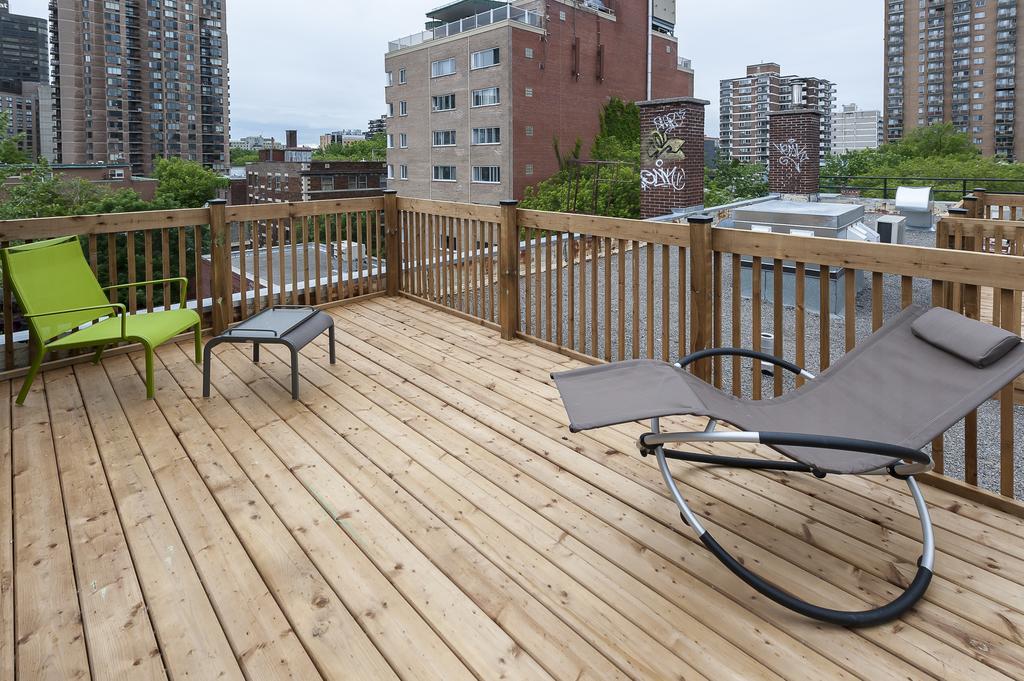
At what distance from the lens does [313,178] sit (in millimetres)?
46188

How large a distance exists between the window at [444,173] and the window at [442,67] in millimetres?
4686

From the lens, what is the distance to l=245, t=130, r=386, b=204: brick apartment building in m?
46.1

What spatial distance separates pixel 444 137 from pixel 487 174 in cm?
376

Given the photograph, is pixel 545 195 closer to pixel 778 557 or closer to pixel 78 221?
pixel 78 221

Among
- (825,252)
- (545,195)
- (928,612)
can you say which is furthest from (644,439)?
(545,195)

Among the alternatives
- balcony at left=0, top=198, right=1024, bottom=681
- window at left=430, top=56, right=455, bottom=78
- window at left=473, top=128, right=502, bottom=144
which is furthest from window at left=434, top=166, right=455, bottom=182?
A: balcony at left=0, top=198, right=1024, bottom=681

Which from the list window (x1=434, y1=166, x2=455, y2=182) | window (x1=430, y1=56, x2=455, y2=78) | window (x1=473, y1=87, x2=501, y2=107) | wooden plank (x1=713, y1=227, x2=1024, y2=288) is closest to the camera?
wooden plank (x1=713, y1=227, x2=1024, y2=288)

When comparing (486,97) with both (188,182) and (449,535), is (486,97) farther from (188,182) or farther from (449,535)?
(188,182)

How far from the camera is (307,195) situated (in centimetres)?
4547

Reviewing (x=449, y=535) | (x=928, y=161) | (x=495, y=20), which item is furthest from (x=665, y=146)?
(x=928, y=161)

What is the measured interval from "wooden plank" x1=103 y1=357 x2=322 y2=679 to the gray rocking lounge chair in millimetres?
972

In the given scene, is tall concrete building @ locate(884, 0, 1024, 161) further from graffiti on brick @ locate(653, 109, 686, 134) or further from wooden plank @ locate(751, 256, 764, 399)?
wooden plank @ locate(751, 256, 764, 399)

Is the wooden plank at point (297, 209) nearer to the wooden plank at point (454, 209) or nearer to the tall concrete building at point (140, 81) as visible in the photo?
the wooden plank at point (454, 209)

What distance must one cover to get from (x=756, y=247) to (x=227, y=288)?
3697 mm
